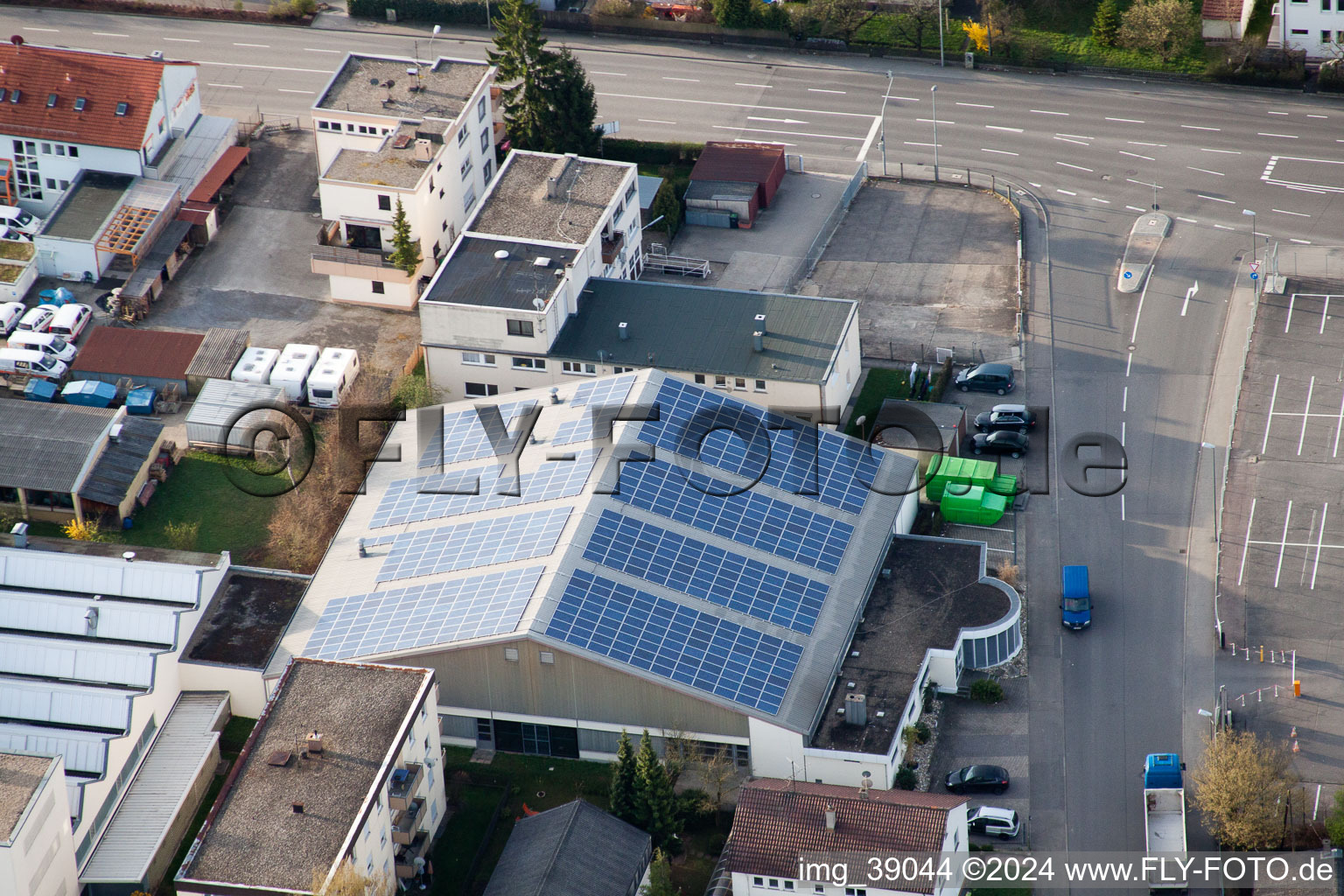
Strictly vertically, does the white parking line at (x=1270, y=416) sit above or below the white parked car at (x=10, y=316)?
below

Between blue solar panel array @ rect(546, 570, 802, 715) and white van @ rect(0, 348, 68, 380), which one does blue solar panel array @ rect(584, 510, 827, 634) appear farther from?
white van @ rect(0, 348, 68, 380)

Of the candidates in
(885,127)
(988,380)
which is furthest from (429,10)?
(988,380)

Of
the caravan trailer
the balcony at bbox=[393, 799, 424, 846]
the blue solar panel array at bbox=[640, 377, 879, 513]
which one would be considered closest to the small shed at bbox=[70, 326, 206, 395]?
the caravan trailer

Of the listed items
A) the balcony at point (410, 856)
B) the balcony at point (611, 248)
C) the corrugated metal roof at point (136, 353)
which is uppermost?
the balcony at point (611, 248)

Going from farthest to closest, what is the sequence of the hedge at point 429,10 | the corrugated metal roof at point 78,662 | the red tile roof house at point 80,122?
1. the hedge at point 429,10
2. the red tile roof house at point 80,122
3. the corrugated metal roof at point 78,662

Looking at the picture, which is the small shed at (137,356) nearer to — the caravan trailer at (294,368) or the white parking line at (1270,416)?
the caravan trailer at (294,368)

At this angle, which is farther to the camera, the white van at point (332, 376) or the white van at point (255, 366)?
the white van at point (255, 366)

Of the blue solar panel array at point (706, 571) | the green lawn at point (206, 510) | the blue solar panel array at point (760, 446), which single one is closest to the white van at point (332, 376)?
the green lawn at point (206, 510)
